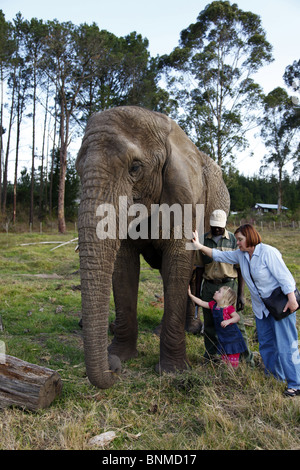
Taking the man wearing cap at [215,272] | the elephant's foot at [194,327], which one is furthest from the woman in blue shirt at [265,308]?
the elephant's foot at [194,327]

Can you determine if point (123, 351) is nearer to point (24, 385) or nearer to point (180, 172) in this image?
point (24, 385)

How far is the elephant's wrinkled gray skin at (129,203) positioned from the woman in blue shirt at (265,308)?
87cm

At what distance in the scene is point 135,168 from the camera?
4.23 m

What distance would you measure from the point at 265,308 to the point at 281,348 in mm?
424

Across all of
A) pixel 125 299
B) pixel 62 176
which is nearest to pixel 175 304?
pixel 125 299

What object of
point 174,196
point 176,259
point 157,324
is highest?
point 174,196

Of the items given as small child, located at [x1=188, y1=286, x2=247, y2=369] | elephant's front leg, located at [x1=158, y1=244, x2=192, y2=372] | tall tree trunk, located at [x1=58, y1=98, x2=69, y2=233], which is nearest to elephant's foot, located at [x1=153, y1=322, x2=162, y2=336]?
elephant's front leg, located at [x1=158, y1=244, x2=192, y2=372]

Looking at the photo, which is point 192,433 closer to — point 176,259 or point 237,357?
point 237,357

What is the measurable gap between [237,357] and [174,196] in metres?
2.02

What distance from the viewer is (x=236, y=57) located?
1193 inches

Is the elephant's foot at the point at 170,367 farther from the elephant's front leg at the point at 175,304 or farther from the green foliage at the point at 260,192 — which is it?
the green foliage at the point at 260,192

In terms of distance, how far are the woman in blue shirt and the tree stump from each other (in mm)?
Result: 2237

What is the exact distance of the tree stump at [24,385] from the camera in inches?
142

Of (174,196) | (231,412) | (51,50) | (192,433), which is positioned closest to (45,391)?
(192,433)
